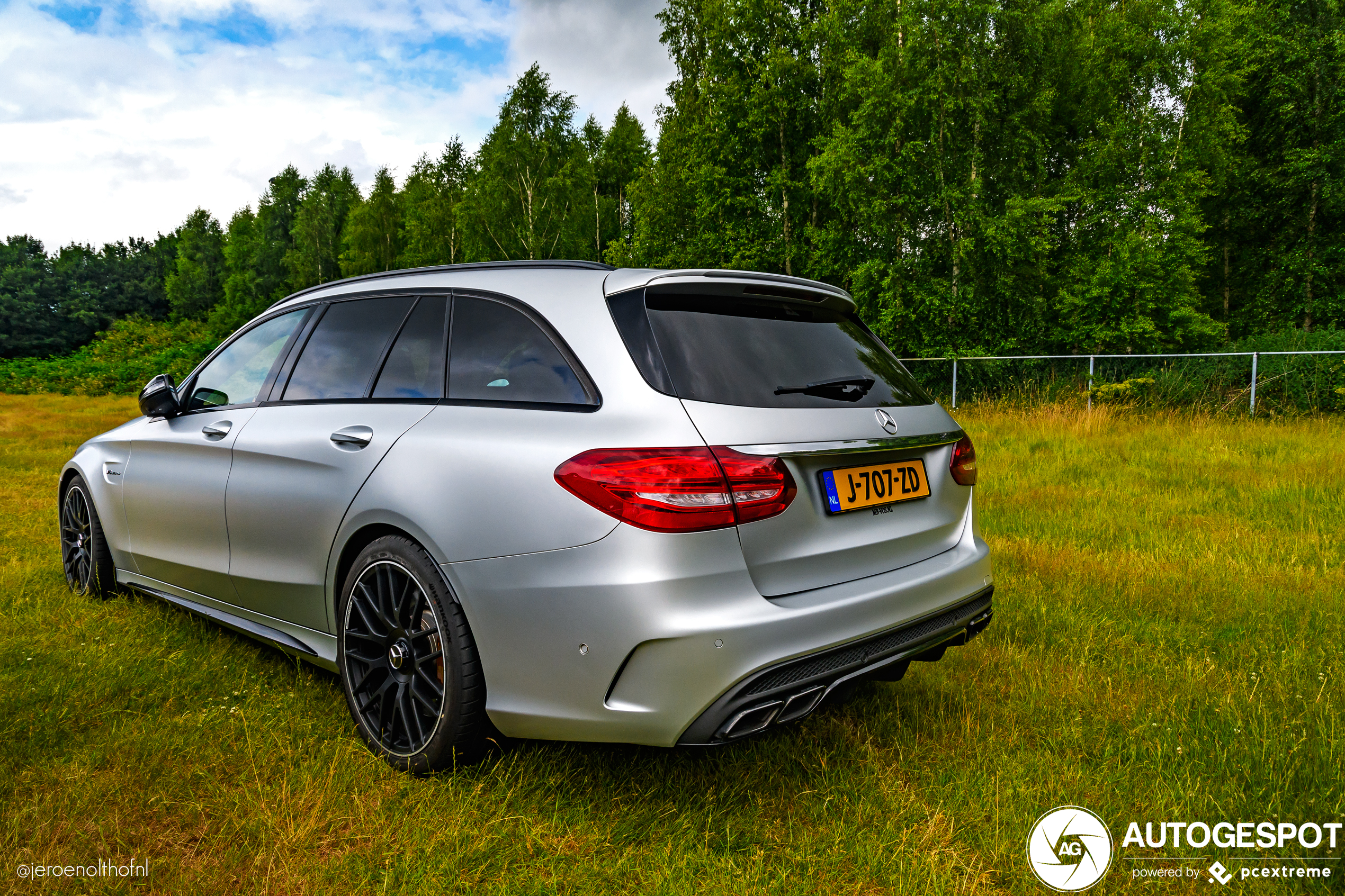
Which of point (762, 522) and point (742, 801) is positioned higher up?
point (762, 522)

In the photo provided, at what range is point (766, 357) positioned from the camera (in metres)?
2.53

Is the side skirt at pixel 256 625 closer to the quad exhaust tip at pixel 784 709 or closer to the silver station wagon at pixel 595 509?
the silver station wagon at pixel 595 509

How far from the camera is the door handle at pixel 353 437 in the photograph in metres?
2.82

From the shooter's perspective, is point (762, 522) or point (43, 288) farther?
point (43, 288)

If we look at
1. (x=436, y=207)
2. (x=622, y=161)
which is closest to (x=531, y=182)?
(x=436, y=207)

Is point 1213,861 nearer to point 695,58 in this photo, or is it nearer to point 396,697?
point 396,697

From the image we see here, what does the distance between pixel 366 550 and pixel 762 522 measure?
1403mm

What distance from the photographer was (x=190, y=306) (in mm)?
72375

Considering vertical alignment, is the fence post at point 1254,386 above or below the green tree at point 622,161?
below

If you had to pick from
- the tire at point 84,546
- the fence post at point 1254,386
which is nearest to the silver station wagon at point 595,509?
the tire at point 84,546

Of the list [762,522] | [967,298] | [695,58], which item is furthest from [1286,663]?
[695,58]

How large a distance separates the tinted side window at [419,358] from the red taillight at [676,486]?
0.90 m

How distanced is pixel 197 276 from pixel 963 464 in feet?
272

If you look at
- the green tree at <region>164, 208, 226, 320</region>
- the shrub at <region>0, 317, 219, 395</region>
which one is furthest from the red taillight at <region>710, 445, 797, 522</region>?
the green tree at <region>164, 208, 226, 320</region>
